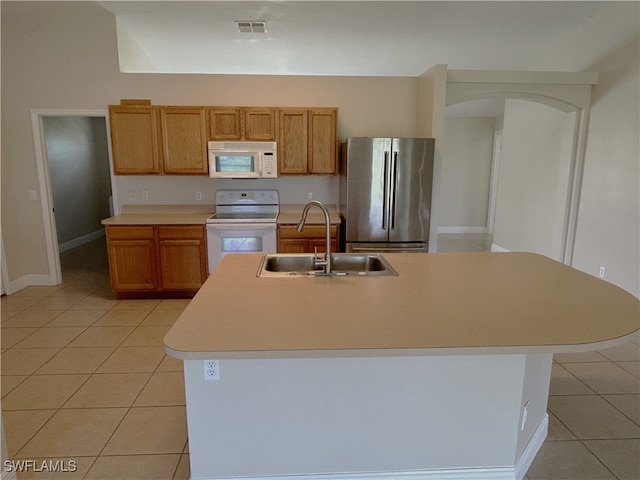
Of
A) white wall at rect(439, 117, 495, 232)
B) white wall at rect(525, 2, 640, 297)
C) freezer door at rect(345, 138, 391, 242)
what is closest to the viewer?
white wall at rect(525, 2, 640, 297)

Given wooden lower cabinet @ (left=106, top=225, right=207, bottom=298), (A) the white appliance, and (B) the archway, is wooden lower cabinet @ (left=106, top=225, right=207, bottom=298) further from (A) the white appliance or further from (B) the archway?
(B) the archway

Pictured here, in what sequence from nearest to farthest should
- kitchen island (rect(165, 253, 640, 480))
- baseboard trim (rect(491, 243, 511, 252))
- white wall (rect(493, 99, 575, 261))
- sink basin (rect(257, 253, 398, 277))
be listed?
kitchen island (rect(165, 253, 640, 480)) < sink basin (rect(257, 253, 398, 277)) < white wall (rect(493, 99, 575, 261)) < baseboard trim (rect(491, 243, 511, 252))

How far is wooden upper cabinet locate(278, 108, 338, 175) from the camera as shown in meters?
4.17

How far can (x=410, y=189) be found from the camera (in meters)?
3.93

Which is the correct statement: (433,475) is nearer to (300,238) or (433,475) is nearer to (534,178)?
(300,238)

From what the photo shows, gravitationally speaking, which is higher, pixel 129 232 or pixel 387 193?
pixel 387 193

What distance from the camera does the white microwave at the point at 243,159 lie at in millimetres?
4086

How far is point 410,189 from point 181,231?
7.78 ft

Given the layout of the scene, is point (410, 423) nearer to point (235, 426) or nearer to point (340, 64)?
point (235, 426)

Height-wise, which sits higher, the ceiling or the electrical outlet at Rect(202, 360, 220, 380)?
the ceiling

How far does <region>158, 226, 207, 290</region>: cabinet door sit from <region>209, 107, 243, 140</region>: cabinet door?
3.35 feet

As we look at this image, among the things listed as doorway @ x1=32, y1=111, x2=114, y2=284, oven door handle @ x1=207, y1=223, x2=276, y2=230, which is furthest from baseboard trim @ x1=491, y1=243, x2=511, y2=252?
doorway @ x1=32, y1=111, x2=114, y2=284

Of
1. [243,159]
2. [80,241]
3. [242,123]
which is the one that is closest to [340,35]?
[242,123]

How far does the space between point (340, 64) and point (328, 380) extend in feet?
15.2
